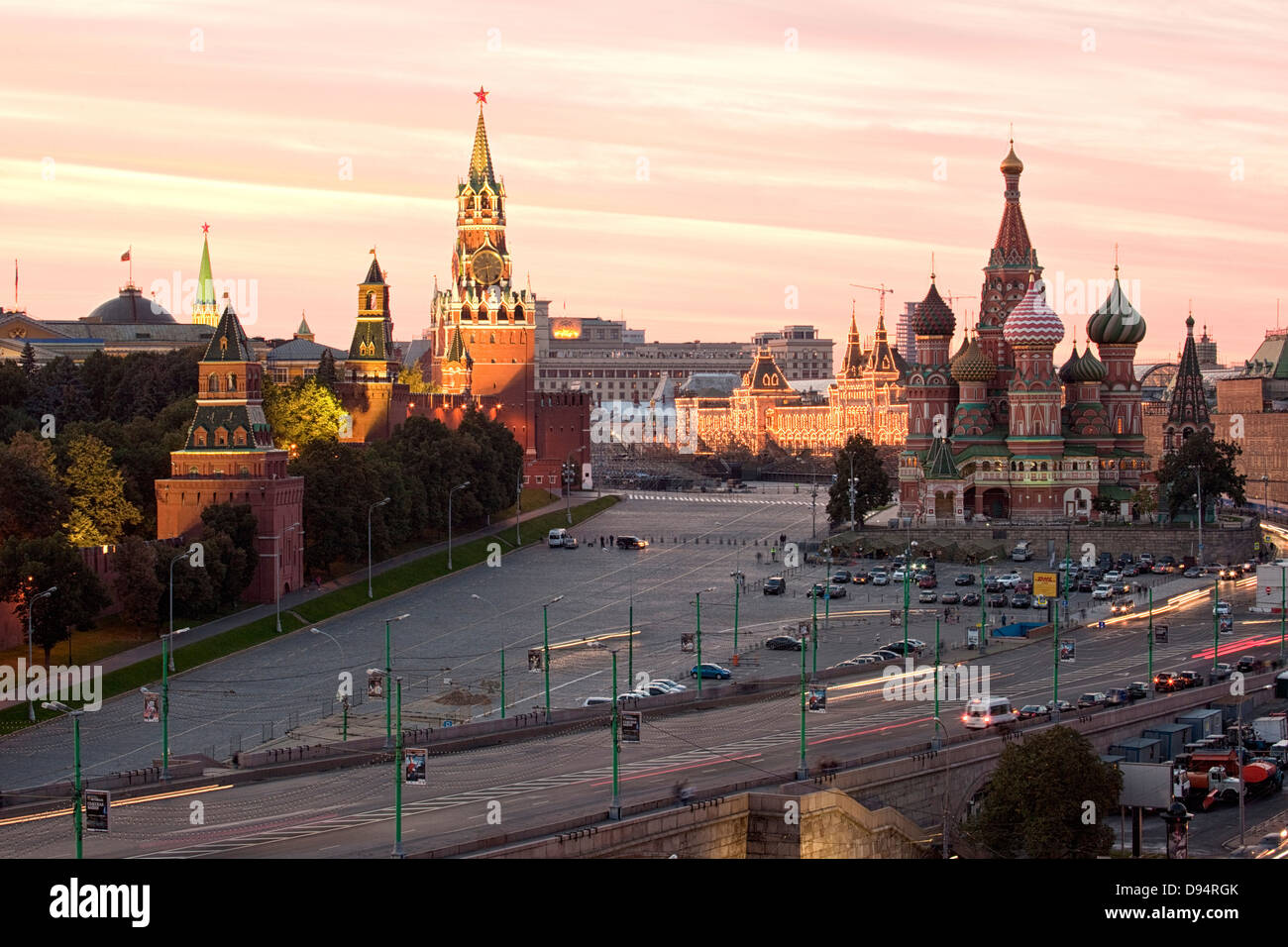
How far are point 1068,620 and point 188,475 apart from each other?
38.9m

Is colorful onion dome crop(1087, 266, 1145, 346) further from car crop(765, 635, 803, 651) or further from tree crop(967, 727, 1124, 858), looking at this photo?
tree crop(967, 727, 1124, 858)

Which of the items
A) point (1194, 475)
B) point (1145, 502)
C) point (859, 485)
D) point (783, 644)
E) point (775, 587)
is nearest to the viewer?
point (783, 644)

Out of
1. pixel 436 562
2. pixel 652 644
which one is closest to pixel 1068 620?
pixel 652 644

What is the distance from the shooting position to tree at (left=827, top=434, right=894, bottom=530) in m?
126

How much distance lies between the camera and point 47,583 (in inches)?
2805

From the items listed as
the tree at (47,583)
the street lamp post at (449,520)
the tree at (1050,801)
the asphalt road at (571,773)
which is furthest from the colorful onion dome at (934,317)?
the tree at (1050,801)

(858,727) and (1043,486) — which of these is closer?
(858,727)

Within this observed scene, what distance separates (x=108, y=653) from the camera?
74125 millimetres

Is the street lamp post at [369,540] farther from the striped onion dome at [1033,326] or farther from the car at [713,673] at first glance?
the striped onion dome at [1033,326]

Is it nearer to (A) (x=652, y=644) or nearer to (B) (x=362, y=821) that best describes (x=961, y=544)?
(A) (x=652, y=644)

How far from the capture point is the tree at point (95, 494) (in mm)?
87375

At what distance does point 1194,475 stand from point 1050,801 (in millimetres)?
71473

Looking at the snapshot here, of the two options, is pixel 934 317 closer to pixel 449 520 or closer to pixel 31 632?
pixel 449 520

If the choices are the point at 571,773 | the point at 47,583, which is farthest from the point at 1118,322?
the point at 571,773
